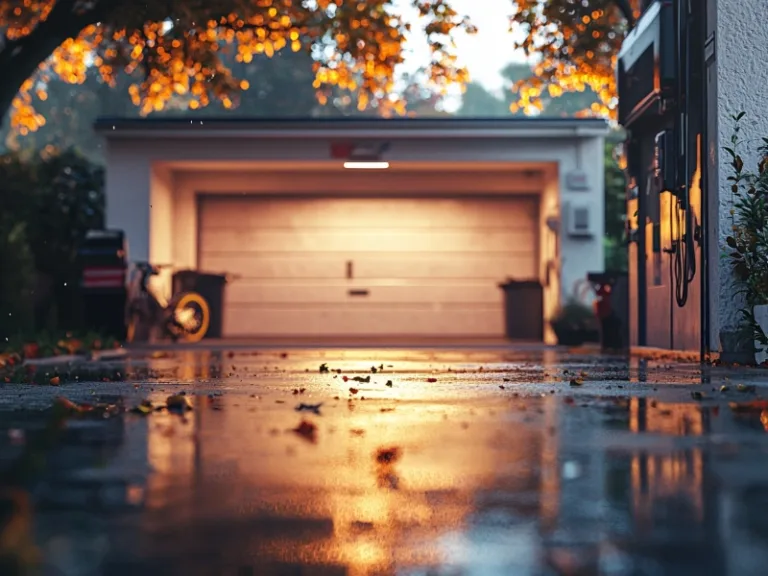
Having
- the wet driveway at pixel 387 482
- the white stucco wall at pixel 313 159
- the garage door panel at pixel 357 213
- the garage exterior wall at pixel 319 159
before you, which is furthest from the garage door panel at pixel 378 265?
the wet driveway at pixel 387 482

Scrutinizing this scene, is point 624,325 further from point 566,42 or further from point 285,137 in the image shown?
point 285,137

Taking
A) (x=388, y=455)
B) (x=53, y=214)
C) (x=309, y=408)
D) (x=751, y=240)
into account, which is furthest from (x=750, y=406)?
(x=53, y=214)

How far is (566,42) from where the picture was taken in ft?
73.8

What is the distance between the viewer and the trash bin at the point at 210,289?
25938 mm

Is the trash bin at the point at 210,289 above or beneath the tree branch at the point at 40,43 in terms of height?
beneath

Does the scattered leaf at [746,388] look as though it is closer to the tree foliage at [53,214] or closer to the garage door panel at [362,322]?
the tree foliage at [53,214]

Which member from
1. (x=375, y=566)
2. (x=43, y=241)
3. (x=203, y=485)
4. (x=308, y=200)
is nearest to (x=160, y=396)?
(x=203, y=485)

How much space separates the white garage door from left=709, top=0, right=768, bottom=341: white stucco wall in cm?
1406

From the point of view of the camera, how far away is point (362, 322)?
2784 centimetres

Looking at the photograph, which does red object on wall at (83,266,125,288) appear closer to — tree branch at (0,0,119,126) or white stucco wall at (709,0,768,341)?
tree branch at (0,0,119,126)

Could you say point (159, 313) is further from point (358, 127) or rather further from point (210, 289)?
point (358, 127)

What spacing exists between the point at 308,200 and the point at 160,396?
19.1m

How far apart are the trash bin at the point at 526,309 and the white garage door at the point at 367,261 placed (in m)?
1.25

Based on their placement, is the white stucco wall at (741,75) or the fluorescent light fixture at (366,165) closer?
the white stucco wall at (741,75)
